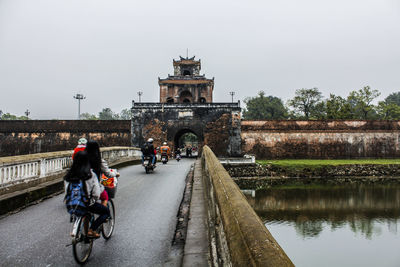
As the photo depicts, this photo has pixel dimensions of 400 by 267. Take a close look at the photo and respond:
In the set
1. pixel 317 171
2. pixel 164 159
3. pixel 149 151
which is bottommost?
pixel 317 171

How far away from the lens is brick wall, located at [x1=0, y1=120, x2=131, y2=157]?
2373cm

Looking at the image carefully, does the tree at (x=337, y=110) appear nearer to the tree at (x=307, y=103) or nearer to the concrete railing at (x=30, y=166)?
the tree at (x=307, y=103)

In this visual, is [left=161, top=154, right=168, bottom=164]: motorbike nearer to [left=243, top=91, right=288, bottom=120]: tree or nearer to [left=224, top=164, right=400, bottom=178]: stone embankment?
[left=224, top=164, right=400, bottom=178]: stone embankment

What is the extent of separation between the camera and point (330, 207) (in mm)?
11938

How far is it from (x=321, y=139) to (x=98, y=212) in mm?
24770

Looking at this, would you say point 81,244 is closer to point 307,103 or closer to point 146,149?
point 146,149

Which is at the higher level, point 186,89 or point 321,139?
point 186,89

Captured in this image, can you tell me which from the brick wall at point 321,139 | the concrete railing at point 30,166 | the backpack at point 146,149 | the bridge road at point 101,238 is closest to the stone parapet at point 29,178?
the concrete railing at point 30,166

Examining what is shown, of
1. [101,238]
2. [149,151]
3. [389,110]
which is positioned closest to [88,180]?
[101,238]

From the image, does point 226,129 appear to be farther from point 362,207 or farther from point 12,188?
point 12,188

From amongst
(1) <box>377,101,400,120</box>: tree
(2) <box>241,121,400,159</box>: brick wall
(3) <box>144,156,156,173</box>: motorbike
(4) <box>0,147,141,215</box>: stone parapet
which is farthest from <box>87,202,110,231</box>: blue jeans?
(1) <box>377,101,400,120</box>: tree

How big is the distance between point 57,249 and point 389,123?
29.0 metres

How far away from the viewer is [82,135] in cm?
2414

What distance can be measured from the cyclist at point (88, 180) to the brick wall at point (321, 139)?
22.1 m
